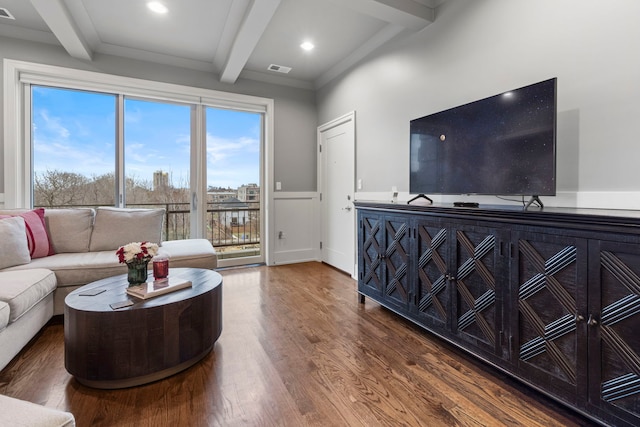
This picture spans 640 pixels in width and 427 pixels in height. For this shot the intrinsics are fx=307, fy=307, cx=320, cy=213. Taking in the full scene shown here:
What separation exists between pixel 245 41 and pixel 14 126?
8.59ft

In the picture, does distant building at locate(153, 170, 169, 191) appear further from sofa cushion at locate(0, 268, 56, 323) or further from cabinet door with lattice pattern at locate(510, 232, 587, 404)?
cabinet door with lattice pattern at locate(510, 232, 587, 404)

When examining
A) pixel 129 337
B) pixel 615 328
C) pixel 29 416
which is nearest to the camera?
pixel 29 416

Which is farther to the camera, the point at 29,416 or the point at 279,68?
the point at 279,68

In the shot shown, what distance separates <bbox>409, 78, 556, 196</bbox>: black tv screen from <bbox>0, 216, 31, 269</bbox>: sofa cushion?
3.31 m

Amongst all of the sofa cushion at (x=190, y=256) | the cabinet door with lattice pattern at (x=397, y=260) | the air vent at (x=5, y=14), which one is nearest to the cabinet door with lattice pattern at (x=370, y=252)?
the cabinet door with lattice pattern at (x=397, y=260)

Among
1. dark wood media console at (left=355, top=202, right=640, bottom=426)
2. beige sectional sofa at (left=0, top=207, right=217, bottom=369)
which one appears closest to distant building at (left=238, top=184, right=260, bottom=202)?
beige sectional sofa at (left=0, top=207, right=217, bottom=369)

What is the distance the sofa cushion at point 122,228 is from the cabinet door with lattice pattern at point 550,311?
328cm

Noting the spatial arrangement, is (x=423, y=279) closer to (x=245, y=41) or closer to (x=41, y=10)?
(x=245, y=41)

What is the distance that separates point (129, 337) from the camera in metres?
1.67

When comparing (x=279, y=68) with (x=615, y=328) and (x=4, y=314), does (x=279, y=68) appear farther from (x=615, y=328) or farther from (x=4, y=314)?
(x=615, y=328)

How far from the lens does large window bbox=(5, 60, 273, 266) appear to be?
3.40m

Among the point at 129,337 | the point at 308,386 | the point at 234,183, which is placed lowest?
the point at 308,386

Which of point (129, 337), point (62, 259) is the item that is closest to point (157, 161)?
point (62, 259)

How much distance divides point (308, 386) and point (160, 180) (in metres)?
3.39
